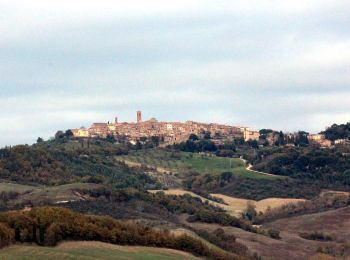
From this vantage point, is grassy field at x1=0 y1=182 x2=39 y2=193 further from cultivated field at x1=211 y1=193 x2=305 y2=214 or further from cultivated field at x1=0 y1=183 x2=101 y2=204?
cultivated field at x1=211 y1=193 x2=305 y2=214

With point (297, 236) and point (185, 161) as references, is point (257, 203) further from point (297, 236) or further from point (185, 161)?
point (297, 236)

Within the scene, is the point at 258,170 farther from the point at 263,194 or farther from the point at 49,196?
the point at 49,196

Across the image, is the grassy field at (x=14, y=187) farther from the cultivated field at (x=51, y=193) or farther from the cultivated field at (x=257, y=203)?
the cultivated field at (x=257, y=203)

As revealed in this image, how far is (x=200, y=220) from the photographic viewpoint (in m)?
103

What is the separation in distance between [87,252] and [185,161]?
110 metres

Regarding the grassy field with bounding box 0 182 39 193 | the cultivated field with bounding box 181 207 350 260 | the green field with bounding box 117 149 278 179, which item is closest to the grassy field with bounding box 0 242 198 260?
the cultivated field with bounding box 181 207 350 260

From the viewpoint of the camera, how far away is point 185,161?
16925 centimetres

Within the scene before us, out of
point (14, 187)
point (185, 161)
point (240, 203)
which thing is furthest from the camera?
point (185, 161)

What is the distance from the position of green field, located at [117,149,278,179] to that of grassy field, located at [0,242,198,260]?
289 feet

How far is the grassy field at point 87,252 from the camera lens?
186 ft

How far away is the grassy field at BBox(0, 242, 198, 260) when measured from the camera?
56812mm

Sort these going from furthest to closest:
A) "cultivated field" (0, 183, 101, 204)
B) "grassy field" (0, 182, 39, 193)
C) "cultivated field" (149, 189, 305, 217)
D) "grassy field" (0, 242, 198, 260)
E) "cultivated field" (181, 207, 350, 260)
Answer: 1. "cultivated field" (149, 189, 305, 217)
2. "grassy field" (0, 182, 39, 193)
3. "cultivated field" (0, 183, 101, 204)
4. "cultivated field" (181, 207, 350, 260)
5. "grassy field" (0, 242, 198, 260)

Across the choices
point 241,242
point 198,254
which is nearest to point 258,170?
point 241,242

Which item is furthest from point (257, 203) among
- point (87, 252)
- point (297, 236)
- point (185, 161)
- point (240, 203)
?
point (87, 252)
